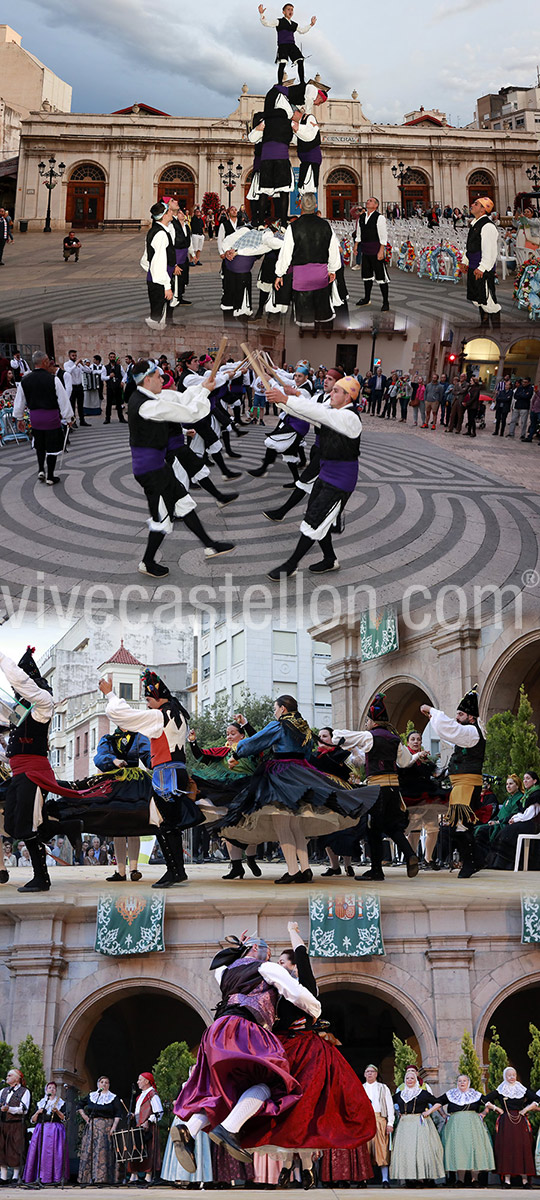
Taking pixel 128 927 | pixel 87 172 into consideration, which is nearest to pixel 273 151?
pixel 128 927

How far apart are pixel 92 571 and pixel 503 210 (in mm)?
34834

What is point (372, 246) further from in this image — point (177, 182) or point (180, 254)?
point (177, 182)

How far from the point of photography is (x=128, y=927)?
506 inches

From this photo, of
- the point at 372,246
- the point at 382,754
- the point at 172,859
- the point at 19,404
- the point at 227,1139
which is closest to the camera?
the point at 227,1139

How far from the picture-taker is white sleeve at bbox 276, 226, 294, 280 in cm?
1109

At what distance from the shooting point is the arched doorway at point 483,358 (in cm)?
1224

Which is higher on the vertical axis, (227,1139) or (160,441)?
(160,441)

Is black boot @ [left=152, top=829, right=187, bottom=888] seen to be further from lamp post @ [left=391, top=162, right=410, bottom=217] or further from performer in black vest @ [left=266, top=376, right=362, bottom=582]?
lamp post @ [left=391, top=162, right=410, bottom=217]

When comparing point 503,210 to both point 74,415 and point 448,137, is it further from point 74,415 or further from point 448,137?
point 74,415

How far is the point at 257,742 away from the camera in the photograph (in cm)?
869

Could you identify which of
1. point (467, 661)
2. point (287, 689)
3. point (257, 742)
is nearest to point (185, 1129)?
point (257, 742)

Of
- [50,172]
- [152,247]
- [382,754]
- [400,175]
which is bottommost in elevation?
[382,754]

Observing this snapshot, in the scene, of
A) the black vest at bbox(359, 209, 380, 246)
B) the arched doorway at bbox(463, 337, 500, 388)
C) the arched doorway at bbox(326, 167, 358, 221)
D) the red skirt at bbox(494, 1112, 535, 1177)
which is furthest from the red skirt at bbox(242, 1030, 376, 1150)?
the arched doorway at bbox(326, 167, 358, 221)

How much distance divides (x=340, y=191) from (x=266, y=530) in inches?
1353
